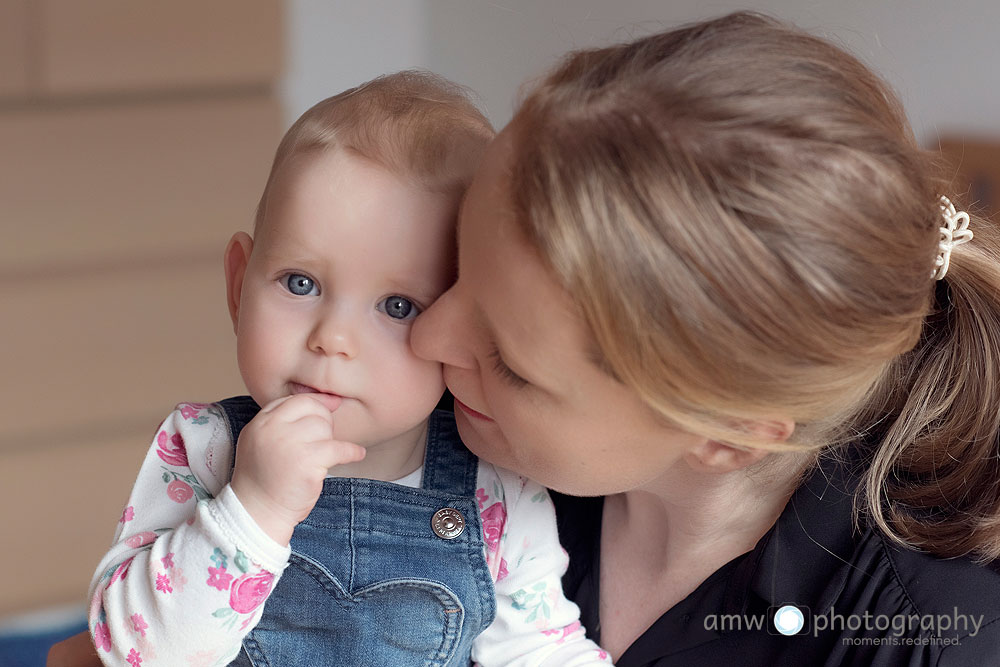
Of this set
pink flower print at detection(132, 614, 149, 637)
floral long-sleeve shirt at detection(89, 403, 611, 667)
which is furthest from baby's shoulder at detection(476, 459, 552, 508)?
pink flower print at detection(132, 614, 149, 637)

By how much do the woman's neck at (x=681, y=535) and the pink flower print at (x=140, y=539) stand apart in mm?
433

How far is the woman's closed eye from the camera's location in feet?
2.99

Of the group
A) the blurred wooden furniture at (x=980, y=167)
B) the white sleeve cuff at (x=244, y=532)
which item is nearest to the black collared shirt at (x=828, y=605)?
the white sleeve cuff at (x=244, y=532)

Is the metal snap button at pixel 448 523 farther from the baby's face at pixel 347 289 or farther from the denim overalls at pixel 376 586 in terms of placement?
the baby's face at pixel 347 289

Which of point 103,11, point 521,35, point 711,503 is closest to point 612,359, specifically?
point 711,503

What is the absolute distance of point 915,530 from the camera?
3.09ft

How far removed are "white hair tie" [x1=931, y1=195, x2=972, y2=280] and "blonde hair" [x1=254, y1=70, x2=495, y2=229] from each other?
15.3 inches

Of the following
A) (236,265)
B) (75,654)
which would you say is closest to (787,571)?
(236,265)

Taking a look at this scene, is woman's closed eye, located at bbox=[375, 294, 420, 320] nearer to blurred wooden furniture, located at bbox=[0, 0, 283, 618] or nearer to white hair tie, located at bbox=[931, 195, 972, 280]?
white hair tie, located at bbox=[931, 195, 972, 280]

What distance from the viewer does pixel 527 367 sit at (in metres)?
0.82

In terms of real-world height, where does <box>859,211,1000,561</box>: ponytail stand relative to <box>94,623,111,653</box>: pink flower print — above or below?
above

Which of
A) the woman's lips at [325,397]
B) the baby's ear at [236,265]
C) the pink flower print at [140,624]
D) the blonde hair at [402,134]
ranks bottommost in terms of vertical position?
the pink flower print at [140,624]

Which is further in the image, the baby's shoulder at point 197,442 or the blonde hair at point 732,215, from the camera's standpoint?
the baby's shoulder at point 197,442

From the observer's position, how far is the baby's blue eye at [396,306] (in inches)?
35.9
